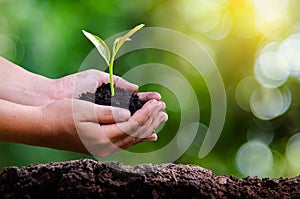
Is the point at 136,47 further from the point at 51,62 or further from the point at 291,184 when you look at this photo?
the point at 291,184

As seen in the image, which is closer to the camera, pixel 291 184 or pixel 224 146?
pixel 291 184

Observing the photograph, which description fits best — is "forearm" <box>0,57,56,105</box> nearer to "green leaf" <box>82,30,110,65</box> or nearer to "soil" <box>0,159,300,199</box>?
"green leaf" <box>82,30,110,65</box>

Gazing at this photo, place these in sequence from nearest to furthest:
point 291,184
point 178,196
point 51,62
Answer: point 178,196 → point 291,184 → point 51,62

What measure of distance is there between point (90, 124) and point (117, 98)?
0.44 feet

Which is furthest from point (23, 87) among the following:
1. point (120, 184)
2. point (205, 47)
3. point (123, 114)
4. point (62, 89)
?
point (205, 47)

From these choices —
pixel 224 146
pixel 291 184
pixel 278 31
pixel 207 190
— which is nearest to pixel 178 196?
pixel 207 190

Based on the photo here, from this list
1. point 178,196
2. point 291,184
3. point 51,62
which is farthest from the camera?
point 51,62

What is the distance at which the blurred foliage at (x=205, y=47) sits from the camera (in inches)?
85.0

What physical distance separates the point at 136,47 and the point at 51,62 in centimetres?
36

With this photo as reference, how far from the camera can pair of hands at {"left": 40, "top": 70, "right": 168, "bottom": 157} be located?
1057 mm

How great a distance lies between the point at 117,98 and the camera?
1.18 m

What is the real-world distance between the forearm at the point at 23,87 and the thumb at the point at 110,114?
1.09 feet

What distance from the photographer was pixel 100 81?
1317 millimetres

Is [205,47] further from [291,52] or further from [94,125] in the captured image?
[94,125]
